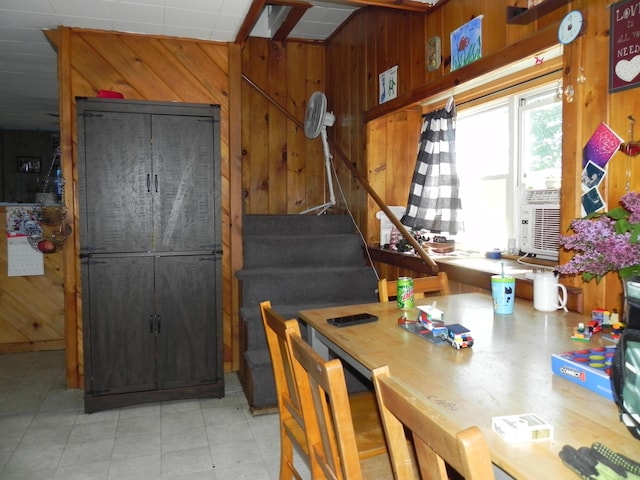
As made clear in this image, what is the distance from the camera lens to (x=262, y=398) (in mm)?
3057

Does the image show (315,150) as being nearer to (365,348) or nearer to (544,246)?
(544,246)

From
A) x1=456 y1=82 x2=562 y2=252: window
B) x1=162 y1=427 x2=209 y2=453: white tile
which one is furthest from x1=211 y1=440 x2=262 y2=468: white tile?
x1=456 y1=82 x2=562 y2=252: window

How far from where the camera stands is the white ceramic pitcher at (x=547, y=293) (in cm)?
201

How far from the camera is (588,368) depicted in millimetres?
1221

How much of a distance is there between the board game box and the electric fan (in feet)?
9.93

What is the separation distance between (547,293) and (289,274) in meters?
1.90

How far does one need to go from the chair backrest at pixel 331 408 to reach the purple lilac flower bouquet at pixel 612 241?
3.15 ft

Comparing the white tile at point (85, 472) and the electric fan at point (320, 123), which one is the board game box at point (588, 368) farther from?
the electric fan at point (320, 123)

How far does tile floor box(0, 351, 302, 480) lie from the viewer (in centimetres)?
243

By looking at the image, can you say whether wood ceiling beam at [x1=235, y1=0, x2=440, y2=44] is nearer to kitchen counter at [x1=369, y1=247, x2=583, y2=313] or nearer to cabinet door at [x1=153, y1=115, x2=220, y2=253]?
cabinet door at [x1=153, y1=115, x2=220, y2=253]

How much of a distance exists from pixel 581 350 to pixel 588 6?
4.43 ft

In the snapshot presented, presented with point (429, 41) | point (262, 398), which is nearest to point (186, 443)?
point (262, 398)

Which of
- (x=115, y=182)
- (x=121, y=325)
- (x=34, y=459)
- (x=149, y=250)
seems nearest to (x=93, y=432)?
(x=34, y=459)

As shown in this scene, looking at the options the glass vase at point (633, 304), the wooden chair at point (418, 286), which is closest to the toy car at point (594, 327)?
the glass vase at point (633, 304)
